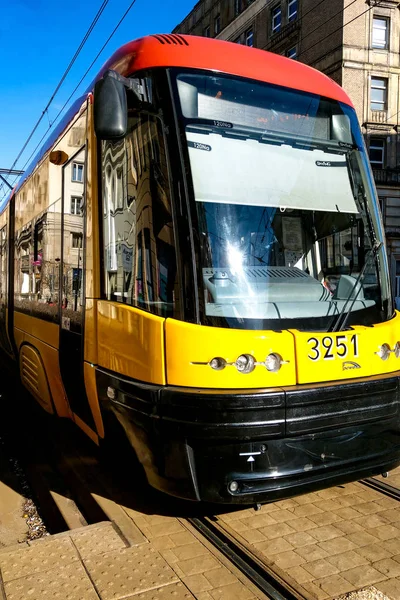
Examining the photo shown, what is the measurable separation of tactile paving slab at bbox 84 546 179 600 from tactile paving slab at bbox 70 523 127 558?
0.06 metres

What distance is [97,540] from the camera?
324 centimetres

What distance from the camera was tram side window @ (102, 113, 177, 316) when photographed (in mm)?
3297

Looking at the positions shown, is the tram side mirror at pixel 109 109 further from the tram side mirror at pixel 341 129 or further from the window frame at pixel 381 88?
the window frame at pixel 381 88

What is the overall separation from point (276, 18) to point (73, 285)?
31847 mm

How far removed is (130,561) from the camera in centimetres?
303

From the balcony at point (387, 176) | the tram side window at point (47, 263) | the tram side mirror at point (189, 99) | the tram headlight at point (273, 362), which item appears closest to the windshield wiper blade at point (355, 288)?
the tram headlight at point (273, 362)

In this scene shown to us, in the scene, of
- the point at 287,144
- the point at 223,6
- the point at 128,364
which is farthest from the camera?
the point at 223,6

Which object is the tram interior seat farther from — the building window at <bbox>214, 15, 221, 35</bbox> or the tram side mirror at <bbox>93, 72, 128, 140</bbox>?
the building window at <bbox>214, 15, 221, 35</bbox>

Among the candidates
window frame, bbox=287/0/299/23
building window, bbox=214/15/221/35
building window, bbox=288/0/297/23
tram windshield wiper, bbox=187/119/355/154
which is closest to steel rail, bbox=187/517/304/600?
tram windshield wiper, bbox=187/119/355/154

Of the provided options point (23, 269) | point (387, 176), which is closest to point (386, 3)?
point (387, 176)

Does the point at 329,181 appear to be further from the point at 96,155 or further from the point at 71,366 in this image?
the point at 71,366

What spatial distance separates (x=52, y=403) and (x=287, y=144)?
342 centimetres

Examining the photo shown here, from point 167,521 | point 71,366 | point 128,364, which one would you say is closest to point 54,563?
point 167,521

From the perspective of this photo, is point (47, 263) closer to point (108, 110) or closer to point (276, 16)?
point (108, 110)
